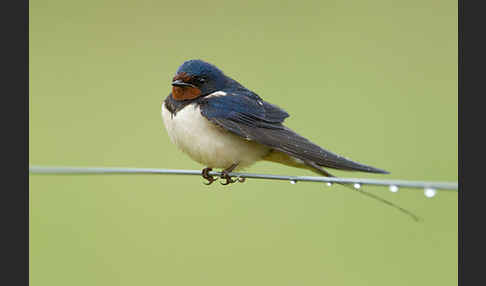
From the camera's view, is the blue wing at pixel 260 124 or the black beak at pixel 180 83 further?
the black beak at pixel 180 83

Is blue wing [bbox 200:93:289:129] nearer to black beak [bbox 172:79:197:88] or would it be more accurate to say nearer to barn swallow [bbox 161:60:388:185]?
barn swallow [bbox 161:60:388:185]

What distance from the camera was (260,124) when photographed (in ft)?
9.27

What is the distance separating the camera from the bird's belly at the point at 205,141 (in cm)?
272

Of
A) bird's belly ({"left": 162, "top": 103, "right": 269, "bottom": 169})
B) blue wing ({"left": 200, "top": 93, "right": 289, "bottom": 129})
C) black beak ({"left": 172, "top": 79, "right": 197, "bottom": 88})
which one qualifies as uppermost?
black beak ({"left": 172, "top": 79, "right": 197, "bottom": 88})

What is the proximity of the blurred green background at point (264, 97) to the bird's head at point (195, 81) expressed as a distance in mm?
1061

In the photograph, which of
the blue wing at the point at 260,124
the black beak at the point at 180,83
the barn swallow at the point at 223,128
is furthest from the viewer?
the black beak at the point at 180,83

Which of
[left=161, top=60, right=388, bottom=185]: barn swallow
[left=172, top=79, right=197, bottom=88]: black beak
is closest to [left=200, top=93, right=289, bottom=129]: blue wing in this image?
[left=161, top=60, right=388, bottom=185]: barn swallow

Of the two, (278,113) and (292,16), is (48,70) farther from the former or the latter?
(278,113)

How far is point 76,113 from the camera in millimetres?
5043

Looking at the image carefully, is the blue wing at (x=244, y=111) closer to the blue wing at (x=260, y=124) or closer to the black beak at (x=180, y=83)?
the blue wing at (x=260, y=124)

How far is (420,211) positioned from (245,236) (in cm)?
93

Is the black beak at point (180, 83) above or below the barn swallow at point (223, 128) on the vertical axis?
above

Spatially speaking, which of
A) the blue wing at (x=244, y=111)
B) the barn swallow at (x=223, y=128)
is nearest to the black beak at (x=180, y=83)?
the barn swallow at (x=223, y=128)

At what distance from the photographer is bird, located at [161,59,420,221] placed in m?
2.71
